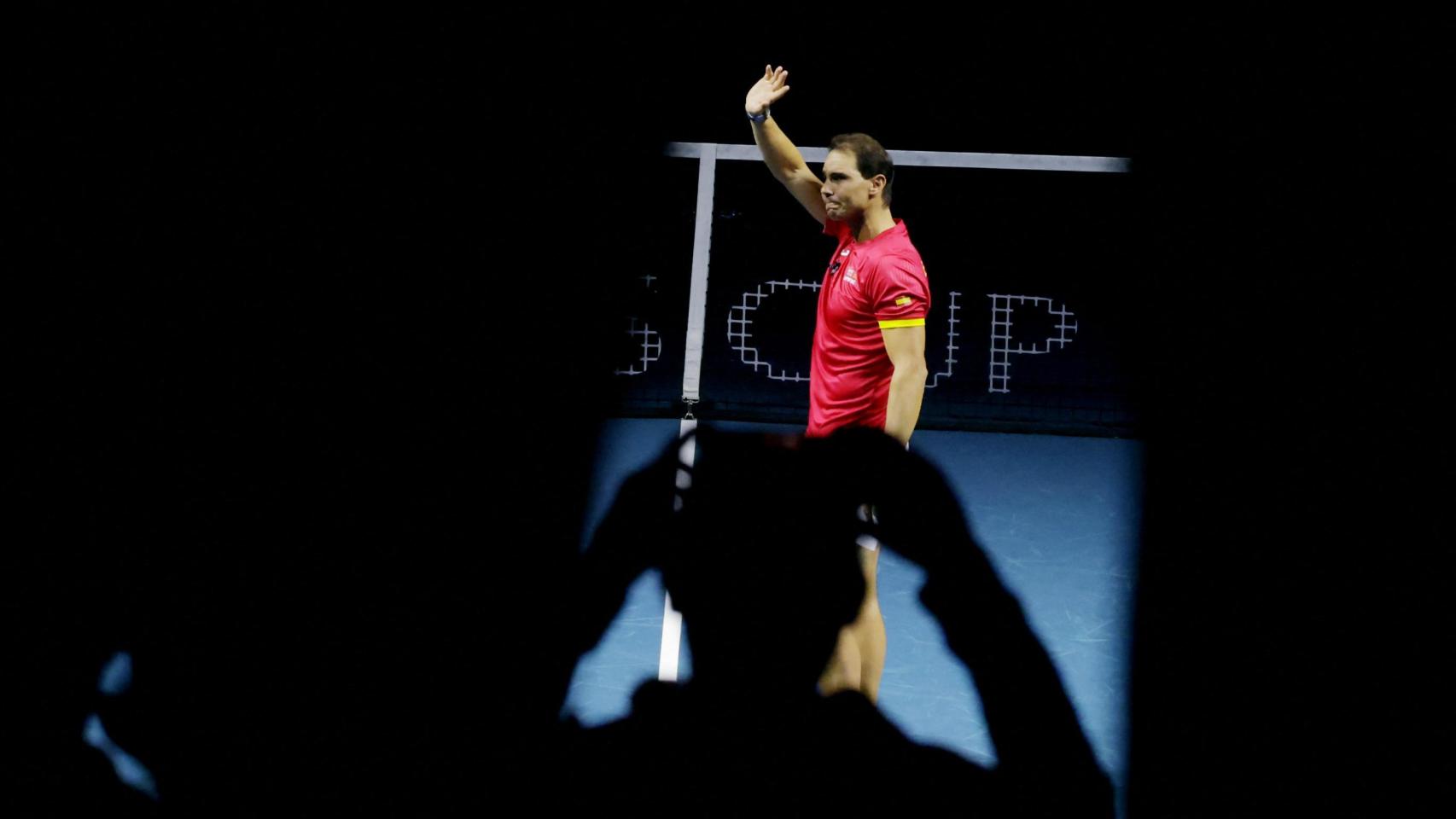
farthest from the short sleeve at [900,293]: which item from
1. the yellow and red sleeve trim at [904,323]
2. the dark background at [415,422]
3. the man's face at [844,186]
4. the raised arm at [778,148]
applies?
the dark background at [415,422]

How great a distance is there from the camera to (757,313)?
6.82 m

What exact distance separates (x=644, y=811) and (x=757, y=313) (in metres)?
5.06

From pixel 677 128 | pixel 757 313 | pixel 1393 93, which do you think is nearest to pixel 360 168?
pixel 1393 93

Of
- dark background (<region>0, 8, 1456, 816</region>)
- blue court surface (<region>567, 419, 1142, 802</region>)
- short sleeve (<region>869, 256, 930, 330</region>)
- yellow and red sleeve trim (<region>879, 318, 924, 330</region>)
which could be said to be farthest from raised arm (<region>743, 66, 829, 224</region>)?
blue court surface (<region>567, 419, 1142, 802</region>)

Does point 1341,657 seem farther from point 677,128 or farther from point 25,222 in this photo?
point 677,128

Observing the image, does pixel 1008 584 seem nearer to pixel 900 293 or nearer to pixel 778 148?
pixel 900 293

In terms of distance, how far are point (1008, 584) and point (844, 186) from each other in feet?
6.22

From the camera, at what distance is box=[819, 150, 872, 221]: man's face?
2926 millimetres

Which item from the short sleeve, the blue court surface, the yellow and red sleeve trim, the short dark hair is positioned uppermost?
the short dark hair

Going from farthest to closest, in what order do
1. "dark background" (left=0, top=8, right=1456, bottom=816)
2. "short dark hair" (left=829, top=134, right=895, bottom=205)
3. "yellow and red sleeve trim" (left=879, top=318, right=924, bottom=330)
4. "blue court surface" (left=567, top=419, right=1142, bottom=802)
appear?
"blue court surface" (left=567, top=419, right=1142, bottom=802) → "short dark hair" (left=829, top=134, right=895, bottom=205) → "yellow and red sleeve trim" (left=879, top=318, right=924, bottom=330) → "dark background" (left=0, top=8, right=1456, bottom=816)

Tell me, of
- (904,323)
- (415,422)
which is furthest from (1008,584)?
(415,422)

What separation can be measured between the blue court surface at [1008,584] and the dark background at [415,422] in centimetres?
18

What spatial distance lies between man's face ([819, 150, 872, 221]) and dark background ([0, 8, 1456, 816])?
0.92 m

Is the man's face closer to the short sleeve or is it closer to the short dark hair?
the short dark hair
